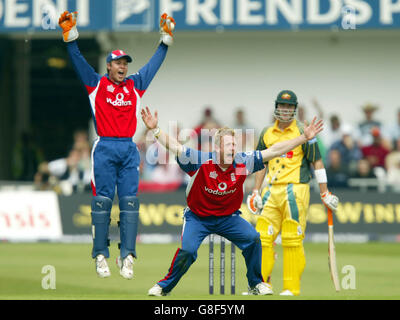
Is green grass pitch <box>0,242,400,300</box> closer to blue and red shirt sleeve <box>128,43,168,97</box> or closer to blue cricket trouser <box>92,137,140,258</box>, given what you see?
blue cricket trouser <box>92,137,140,258</box>

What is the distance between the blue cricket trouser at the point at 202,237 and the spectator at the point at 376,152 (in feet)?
34.2

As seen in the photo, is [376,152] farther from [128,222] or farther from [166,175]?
[128,222]

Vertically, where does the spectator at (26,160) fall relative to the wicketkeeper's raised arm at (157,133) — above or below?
below

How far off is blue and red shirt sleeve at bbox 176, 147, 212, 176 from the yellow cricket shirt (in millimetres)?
1530

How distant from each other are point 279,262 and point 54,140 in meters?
12.0

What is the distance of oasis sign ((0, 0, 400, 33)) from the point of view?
67.7 ft

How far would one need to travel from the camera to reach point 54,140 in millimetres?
26484

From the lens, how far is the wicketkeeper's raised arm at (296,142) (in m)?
9.85

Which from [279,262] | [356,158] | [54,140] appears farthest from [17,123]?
[279,262]

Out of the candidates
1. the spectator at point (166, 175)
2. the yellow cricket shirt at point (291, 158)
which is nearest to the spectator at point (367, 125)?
the spectator at point (166, 175)

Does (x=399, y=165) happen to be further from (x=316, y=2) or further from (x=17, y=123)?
(x=17, y=123)

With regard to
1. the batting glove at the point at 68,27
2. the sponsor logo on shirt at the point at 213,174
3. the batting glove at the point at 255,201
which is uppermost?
the batting glove at the point at 68,27

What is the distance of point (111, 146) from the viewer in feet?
33.5

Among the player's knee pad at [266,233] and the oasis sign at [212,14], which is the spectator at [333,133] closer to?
the oasis sign at [212,14]
